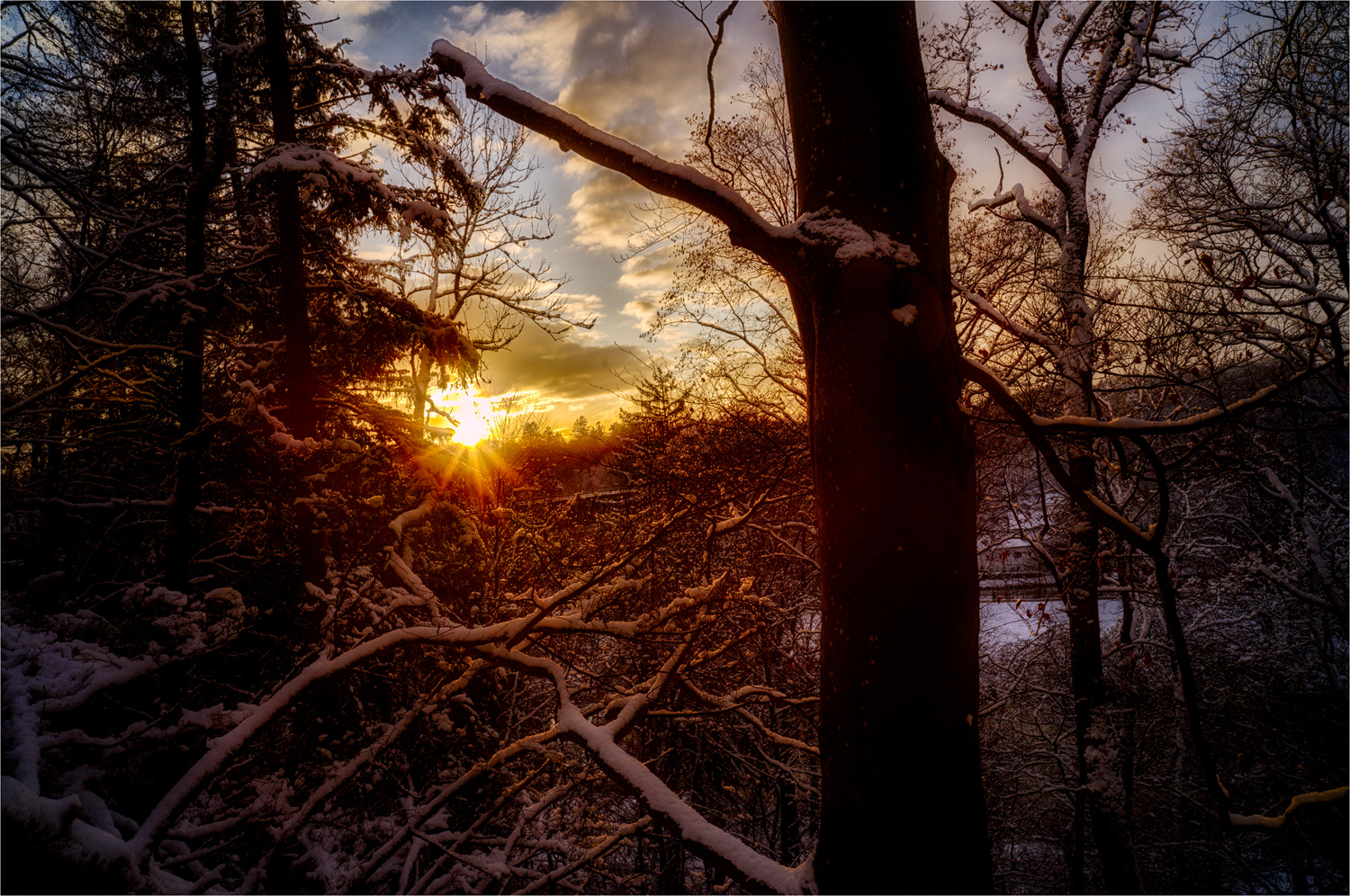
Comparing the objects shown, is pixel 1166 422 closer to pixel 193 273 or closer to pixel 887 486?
pixel 887 486

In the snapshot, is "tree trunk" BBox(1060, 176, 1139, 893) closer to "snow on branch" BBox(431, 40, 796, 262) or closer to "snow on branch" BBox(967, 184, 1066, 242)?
"snow on branch" BBox(967, 184, 1066, 242)

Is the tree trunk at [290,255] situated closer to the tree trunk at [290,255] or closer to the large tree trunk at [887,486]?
the tree trunk at [290,255]

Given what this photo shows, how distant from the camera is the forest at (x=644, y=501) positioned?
1.54 m

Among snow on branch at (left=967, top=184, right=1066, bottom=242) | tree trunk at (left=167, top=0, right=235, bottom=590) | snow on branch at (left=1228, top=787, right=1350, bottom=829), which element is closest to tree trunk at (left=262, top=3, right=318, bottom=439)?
tree trunk at (left=167, top=0, right=235, bottom=590)

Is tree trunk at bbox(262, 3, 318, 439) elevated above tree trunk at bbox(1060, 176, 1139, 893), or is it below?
above

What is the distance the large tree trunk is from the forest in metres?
0.01

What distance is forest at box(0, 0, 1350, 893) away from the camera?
154 centimetres

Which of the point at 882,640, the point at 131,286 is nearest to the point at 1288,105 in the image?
the point at 882,640

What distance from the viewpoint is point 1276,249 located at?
6879 millimetres

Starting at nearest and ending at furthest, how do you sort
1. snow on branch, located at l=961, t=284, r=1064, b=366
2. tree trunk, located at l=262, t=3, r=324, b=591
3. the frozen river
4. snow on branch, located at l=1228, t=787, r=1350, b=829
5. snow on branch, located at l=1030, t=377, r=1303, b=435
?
snow on branch, located at l=1228, t=787, r=1350, b=829 → snow on branch, located at l=1030, t=377, r=1303, b=435 → snow on branch, located at l=961, t=284, r=1064, b=366 → tree trunk, located at l=262, t=3, r=324, b=591 → the frozen river

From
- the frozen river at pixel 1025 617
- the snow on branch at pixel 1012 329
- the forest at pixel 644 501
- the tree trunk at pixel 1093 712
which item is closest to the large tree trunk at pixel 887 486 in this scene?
the forest at pixel 644 501

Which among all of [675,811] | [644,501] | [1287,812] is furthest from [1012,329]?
[644,501]

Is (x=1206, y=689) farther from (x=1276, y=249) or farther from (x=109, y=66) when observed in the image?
(x=109, y=66)

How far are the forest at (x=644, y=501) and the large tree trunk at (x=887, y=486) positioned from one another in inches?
0.5
